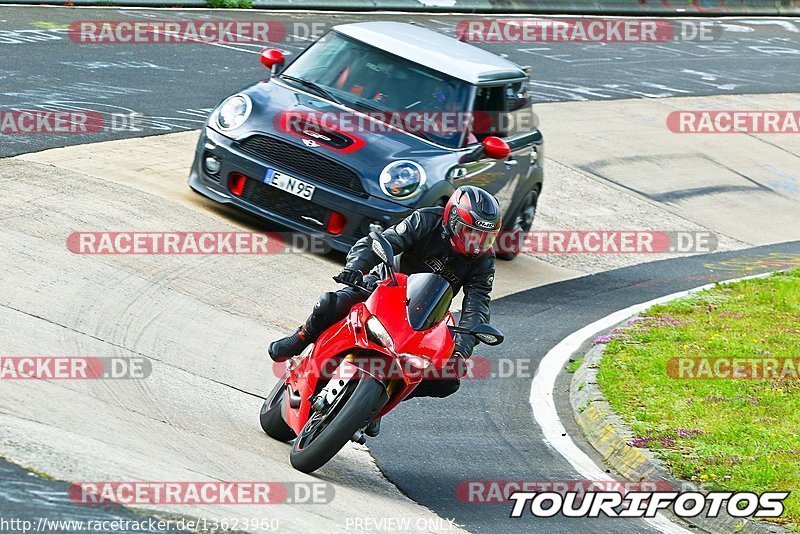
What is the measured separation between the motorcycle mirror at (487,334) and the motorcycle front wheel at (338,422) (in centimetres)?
67

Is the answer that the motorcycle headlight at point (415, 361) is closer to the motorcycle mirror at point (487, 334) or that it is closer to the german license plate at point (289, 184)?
the motorcycle mirror at point (487, 334)

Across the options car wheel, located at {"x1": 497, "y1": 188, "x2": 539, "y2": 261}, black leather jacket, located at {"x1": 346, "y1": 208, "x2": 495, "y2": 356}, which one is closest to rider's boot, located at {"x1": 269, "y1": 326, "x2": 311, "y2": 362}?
black leather jacket, located at {"x1": 346, "y1": 208, "x2": 495, "y2": 356}

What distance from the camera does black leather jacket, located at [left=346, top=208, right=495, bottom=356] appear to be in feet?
22.2

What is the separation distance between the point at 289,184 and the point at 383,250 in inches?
191

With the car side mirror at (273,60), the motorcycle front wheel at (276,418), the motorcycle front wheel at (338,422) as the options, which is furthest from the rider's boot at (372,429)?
the car side mirror at (273,60)

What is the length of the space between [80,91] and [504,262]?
5828 mm

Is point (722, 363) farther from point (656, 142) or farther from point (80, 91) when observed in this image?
point (656, 142)

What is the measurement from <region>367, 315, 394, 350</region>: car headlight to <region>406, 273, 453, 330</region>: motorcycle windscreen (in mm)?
151

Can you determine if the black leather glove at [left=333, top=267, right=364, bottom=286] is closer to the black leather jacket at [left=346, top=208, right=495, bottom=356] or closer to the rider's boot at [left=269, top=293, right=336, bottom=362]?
the black leather jacket at [left=346, top=208, right=495, bottom=356]

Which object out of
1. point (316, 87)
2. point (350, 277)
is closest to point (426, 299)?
point (350, 277)

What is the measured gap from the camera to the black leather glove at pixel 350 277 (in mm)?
6398

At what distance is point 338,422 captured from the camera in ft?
19.9

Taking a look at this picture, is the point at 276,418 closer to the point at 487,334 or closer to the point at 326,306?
the point at 326,306

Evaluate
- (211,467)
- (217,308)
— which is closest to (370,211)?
(217,308)
